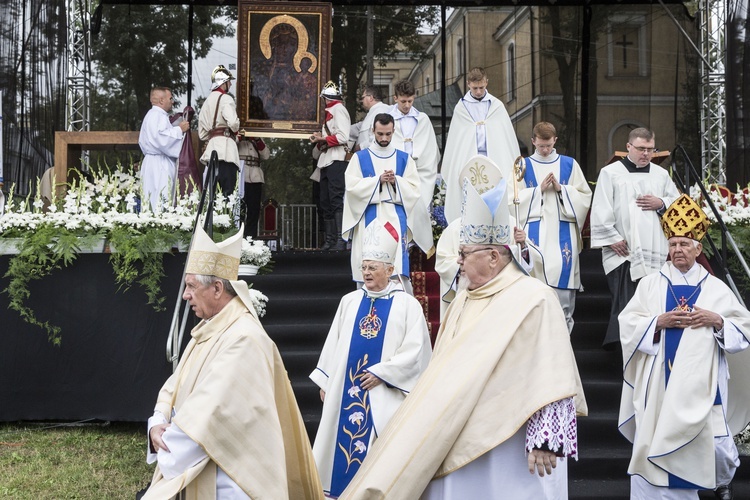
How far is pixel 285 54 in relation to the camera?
13.4 meters

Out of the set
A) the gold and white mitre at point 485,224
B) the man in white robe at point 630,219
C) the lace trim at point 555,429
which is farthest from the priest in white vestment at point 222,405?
the man in white robe at point 630,219

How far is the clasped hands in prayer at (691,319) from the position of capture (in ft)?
22.7

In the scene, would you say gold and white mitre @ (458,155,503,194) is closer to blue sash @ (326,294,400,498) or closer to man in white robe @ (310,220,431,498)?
man in white robe @ (310,220,431,498)

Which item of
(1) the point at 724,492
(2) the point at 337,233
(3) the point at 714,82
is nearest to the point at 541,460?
(1) the point at 724,492

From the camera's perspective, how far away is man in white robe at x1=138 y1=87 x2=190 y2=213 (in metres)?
11.6

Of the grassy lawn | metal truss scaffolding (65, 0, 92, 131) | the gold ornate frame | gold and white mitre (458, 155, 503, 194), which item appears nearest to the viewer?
gold and white mitre (458, 155, 503, 194)

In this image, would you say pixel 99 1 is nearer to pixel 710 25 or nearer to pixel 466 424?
pixel 710 25

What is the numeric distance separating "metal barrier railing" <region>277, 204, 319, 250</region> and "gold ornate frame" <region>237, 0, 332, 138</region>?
218cm

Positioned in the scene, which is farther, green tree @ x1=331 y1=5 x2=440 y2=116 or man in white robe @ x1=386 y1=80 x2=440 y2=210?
green tree @ x1=331 y1=5 x2=440 y2=116

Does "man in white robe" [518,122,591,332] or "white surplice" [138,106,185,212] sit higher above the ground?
"white surplice" [138,106,185,212]

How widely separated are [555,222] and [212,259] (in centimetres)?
499

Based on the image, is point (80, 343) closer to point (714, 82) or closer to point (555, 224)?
point (555, 224)

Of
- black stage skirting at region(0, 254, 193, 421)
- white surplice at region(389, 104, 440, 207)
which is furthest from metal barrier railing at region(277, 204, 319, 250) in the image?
black stage skirting at region(0, 254, 193, 421)

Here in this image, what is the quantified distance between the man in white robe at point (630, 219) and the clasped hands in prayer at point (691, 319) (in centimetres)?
198
